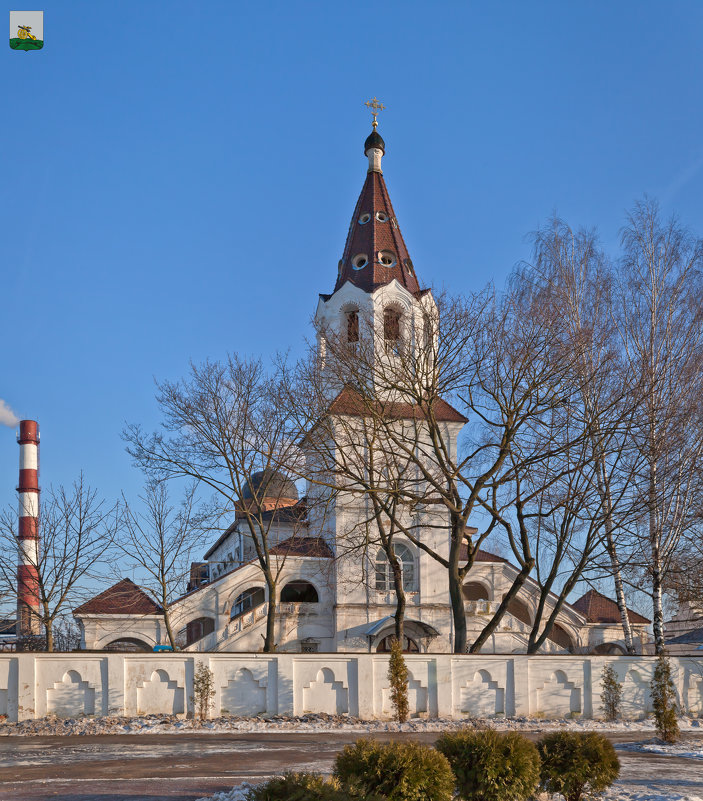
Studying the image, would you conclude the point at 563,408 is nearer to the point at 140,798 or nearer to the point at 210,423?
the point at 210,423

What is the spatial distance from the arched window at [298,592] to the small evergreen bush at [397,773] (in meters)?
29.4

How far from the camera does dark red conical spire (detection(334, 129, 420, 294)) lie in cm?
3797

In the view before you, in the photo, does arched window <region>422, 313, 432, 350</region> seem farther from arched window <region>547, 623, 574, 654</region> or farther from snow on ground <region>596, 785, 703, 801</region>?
arched window <region>547, 623, 574, 654</region>

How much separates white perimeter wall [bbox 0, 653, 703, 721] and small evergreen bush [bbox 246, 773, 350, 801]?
9.67 m

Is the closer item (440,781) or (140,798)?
(440,781)

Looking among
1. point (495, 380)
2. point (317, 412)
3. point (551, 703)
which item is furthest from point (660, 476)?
point (317, 412)

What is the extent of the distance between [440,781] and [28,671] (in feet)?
34.9

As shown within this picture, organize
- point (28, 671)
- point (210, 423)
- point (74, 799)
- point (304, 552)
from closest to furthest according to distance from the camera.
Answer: point (74, 799) → point (28, 671) → point (210, 423) → point (304, 552)

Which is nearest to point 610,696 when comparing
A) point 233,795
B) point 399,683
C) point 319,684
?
point 399,683

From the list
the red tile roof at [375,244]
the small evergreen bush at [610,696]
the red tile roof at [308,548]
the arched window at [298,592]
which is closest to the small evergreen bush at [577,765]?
the small evergreen bush at [610,696]

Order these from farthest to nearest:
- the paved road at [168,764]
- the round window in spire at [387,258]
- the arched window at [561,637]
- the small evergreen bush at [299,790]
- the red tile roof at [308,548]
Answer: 1. the round window in spire at [387,258]
2. the arched window at [561,637]
3. the red tile roof at [308,548]
4. the paved road at [168,764]
5. the small evergreen bush at [299,790]

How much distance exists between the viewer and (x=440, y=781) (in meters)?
7.12

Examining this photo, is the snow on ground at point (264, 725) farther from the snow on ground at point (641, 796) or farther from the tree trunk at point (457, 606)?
the snow on ground at point (641, 796)

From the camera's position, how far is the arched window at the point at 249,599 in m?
36.9
